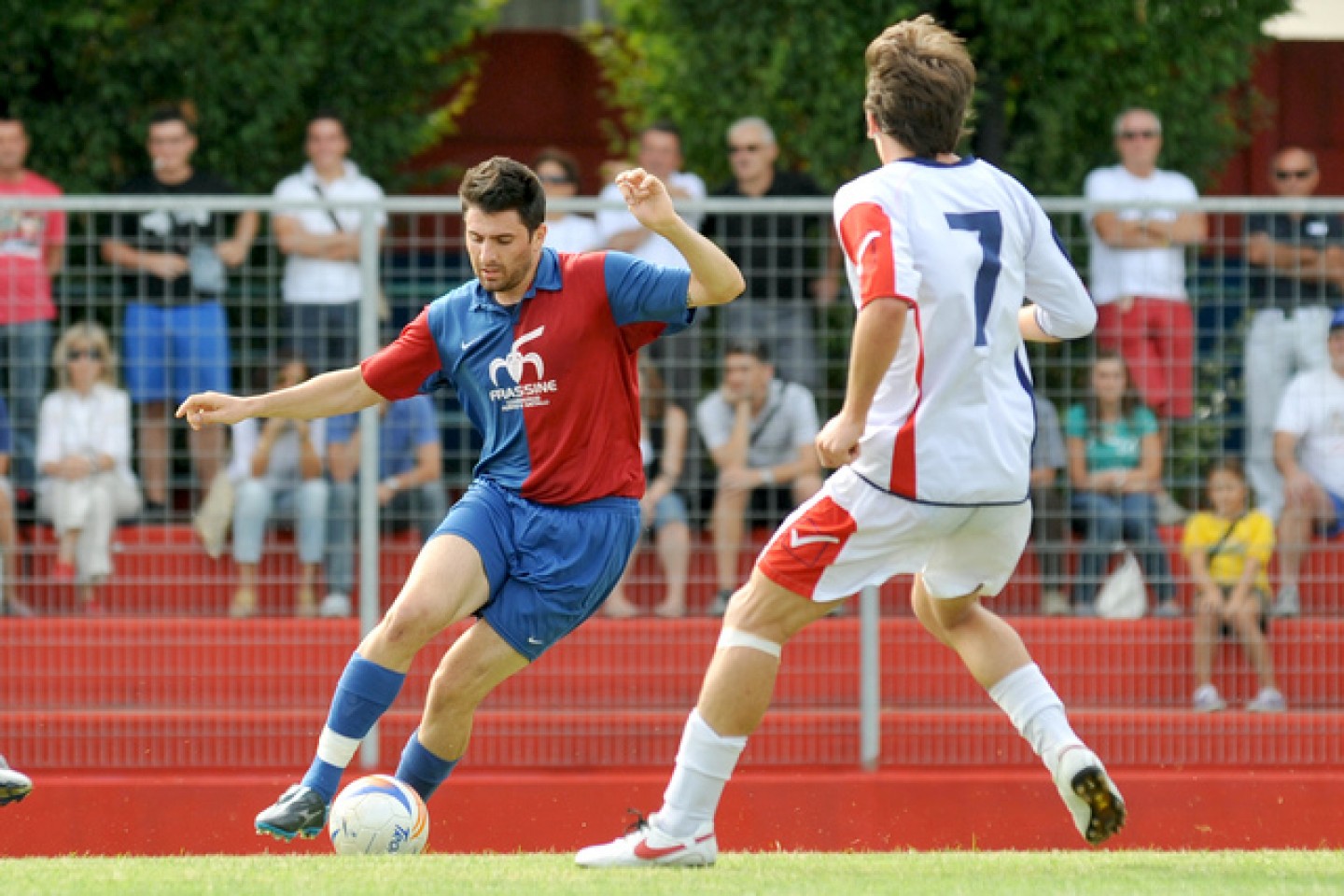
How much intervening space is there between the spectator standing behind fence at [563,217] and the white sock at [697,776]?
353 centimetres

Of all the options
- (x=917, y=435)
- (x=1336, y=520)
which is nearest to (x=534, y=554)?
(x=917, y=435)

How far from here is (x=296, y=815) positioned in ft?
18.9

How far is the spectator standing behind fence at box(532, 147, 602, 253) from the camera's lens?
351 inches

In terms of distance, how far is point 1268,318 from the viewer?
8.48 metres

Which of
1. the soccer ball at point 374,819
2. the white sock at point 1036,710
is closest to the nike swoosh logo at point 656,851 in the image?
the white sock at point 1036,710

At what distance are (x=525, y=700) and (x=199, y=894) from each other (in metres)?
4.04

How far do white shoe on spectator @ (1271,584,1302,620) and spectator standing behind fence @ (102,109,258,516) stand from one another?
14.5ft

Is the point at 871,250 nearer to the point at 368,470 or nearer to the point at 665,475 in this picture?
the point at 665,475

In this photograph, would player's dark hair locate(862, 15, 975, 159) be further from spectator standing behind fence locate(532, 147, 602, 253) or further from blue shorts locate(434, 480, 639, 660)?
spectator standing behind fence locate(532, 147, 602, 253)

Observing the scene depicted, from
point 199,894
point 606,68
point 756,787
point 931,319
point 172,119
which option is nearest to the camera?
point 199,894

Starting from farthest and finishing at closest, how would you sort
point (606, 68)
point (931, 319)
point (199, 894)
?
point (606, 68)
point (931, 319)
point (199, 894)

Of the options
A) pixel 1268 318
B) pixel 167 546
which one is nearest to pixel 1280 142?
pixel 1268 318

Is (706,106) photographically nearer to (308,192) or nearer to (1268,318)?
(308,192)

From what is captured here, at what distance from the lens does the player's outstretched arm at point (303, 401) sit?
19.7 ft
